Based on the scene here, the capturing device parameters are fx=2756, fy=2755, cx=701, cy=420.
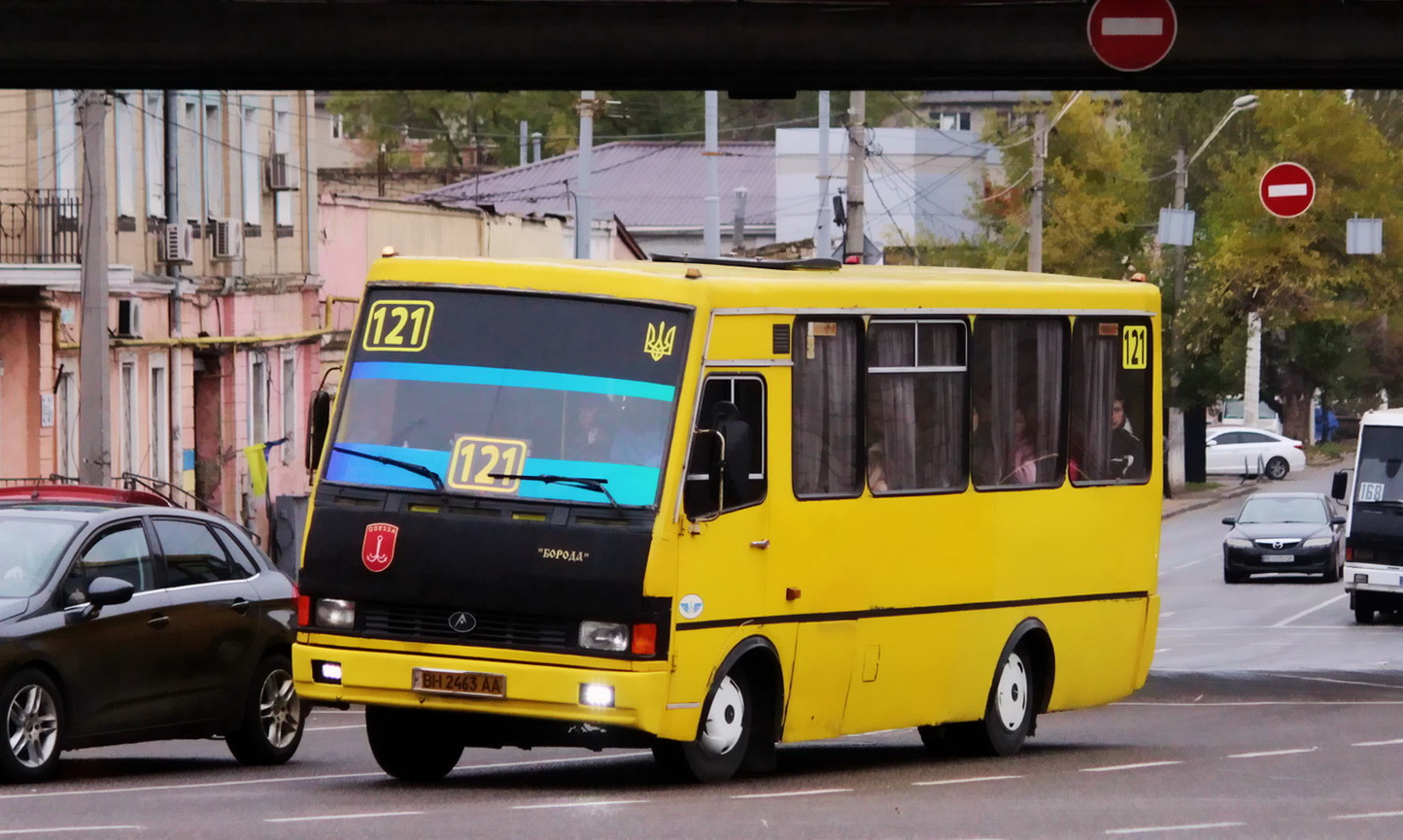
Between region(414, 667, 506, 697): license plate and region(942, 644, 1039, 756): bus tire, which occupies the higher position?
region(414, 667, 506, 697): license plate

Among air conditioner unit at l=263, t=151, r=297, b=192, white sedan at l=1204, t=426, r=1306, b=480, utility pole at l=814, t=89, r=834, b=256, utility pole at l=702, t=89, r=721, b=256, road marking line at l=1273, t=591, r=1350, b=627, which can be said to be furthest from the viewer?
white sedan at l=1204, t=426, r=1306, b=480

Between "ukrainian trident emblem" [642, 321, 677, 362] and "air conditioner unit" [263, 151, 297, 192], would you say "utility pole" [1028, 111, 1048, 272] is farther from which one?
"ukrainian trident emblem" [642, 321, 677, 362]

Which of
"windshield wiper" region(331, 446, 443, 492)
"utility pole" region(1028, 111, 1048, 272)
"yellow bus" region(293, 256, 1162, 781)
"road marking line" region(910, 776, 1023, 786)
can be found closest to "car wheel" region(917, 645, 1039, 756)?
"yellow bus" region(293, 256, 1162, 781)

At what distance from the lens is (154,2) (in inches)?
859

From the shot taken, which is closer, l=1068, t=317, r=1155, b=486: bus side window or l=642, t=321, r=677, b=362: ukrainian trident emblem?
l=642, t=321, r=677, b=362: ukrainian trident emblem

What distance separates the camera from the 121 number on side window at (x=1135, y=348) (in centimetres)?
1742

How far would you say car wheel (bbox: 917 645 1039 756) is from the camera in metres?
16.1

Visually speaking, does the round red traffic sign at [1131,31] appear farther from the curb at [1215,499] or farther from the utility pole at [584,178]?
the curb at [1215,499]

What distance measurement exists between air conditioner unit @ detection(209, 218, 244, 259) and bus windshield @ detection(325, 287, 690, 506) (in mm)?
26442

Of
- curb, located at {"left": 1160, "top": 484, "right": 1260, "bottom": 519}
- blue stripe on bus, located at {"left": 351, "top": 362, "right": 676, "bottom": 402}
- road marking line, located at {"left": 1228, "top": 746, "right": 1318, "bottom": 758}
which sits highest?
blue stripe on bus, located at {"left": 351, "top": 362, "right": 676, "bottom": 402}

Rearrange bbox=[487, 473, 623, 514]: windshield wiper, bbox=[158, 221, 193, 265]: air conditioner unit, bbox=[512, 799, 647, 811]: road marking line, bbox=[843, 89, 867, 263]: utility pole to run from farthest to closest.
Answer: bbox=[843, 89, 867, 263]: utility pole < bbox=[158, 221, 193, 265]: air conditioner unit < bbox=[487, 473, 623, 514]: windshield wiper < bbox=[512, 799, 647, 811]: road marking line

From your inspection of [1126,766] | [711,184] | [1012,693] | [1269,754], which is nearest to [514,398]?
[1012,693]

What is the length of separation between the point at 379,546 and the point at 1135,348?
6.29 m

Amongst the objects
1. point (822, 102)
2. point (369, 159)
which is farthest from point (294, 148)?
point (369, 159)
